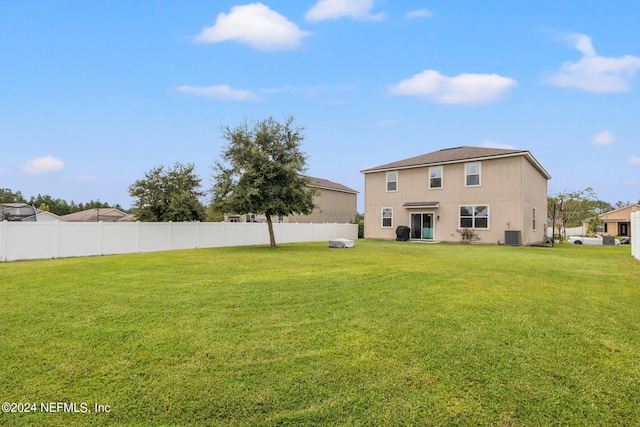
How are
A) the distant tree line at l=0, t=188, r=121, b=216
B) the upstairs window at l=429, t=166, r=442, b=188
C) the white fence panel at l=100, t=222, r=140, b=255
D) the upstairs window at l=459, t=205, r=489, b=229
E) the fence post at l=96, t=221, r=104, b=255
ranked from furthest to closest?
1. the distant tree line at l=0, t=188, r=121, b=216
2. the upstairs window at l=429, t=166, r=442, b=188
3. the upstairs window at l=459, t=205, r=489, b=229
4. the white fence panel at l=100, t=222, r=140, b=255
5. the fence post at l=96, t=221, r=104, b=255

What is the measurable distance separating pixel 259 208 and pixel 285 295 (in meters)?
9.22

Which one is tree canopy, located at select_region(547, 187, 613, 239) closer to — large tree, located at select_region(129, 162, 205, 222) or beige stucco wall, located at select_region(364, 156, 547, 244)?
beige stucco wall, located at select_region(364, 156, 547, 244)

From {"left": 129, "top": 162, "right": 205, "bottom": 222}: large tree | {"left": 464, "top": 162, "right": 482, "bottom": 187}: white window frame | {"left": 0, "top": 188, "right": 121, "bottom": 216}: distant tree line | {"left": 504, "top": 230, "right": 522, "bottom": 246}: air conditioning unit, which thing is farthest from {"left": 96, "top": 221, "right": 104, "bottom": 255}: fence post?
{"left": 0, "top": 188, "right": 121, "bottom": 216}: distant tree line

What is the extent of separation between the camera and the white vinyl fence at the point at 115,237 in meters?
12.5

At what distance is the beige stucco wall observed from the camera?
18641 millimetres

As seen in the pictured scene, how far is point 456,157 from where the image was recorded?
68.4ft

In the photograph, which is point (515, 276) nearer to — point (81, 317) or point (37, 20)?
point (81, 317)

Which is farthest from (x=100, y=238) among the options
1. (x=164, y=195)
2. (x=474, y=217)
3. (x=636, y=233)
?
(x=636, y=233)

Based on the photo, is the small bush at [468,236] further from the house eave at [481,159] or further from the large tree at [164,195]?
the large tree at [164,195]

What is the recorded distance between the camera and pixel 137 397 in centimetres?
269

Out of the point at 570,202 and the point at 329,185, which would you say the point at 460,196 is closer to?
the point at 329,185

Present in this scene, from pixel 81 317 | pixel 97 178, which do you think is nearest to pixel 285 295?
pixel 81 317

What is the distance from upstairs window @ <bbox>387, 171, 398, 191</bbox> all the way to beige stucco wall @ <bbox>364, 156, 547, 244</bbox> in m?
0.28

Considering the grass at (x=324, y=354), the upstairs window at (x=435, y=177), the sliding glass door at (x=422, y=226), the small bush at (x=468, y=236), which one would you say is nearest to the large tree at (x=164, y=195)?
the grass at (x=324, y=354)
